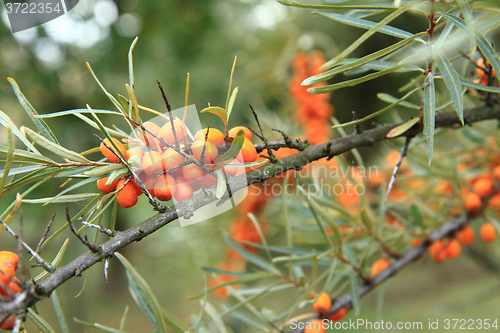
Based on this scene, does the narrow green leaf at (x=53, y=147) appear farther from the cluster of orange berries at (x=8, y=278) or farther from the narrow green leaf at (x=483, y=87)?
the narrow green leaf at (x=483, y=87)

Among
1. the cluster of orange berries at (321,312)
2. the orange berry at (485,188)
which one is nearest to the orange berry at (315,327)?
the cluster of orange berries at (321,312)

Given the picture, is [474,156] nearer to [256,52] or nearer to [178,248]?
[256,52]

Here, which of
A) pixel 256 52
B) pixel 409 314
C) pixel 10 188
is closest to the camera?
pixel 10 188

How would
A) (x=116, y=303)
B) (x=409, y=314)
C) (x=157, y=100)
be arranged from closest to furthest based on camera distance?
(x=157, y=100), (x=409, y=314), (x=116, y=303)

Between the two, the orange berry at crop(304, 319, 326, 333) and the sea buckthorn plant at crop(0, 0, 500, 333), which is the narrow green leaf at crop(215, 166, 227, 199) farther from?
the orange berry at crop(304, 319, 326, 333)

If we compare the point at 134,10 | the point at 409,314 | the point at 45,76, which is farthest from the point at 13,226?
the point at 409,314

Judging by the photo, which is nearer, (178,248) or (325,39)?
(325,39)
